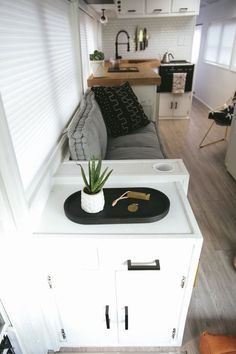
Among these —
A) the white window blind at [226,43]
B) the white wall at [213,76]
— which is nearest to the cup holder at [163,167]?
the white wall at [213,76]

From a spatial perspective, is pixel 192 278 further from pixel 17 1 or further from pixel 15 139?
pixel 17 1

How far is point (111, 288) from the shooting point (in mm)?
1060

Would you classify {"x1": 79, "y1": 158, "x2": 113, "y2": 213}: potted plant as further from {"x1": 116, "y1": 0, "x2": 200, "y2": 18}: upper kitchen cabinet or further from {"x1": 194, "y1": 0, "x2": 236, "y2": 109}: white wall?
{"x1": 194, "y1": 0, "x2": 236, "y2": 109}: white wall

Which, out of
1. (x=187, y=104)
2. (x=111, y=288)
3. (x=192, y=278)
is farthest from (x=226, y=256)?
(x=187, y=104)

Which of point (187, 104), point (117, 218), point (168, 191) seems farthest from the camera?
point (187, 104)

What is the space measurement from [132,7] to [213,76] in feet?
7.61

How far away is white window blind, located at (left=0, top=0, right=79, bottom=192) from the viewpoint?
90 cm

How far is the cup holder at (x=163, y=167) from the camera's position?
1.34 meters

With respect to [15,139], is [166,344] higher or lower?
lower

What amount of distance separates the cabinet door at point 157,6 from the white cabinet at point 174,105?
4.23ft

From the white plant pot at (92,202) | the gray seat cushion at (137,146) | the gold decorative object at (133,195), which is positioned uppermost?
the white plant pot at (92,202)

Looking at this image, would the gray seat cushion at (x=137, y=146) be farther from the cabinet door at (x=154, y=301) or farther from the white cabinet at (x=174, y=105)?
the white cabinet at (x=174, y=105)

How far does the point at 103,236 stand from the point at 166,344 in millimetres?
784

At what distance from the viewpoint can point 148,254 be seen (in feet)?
3.15
